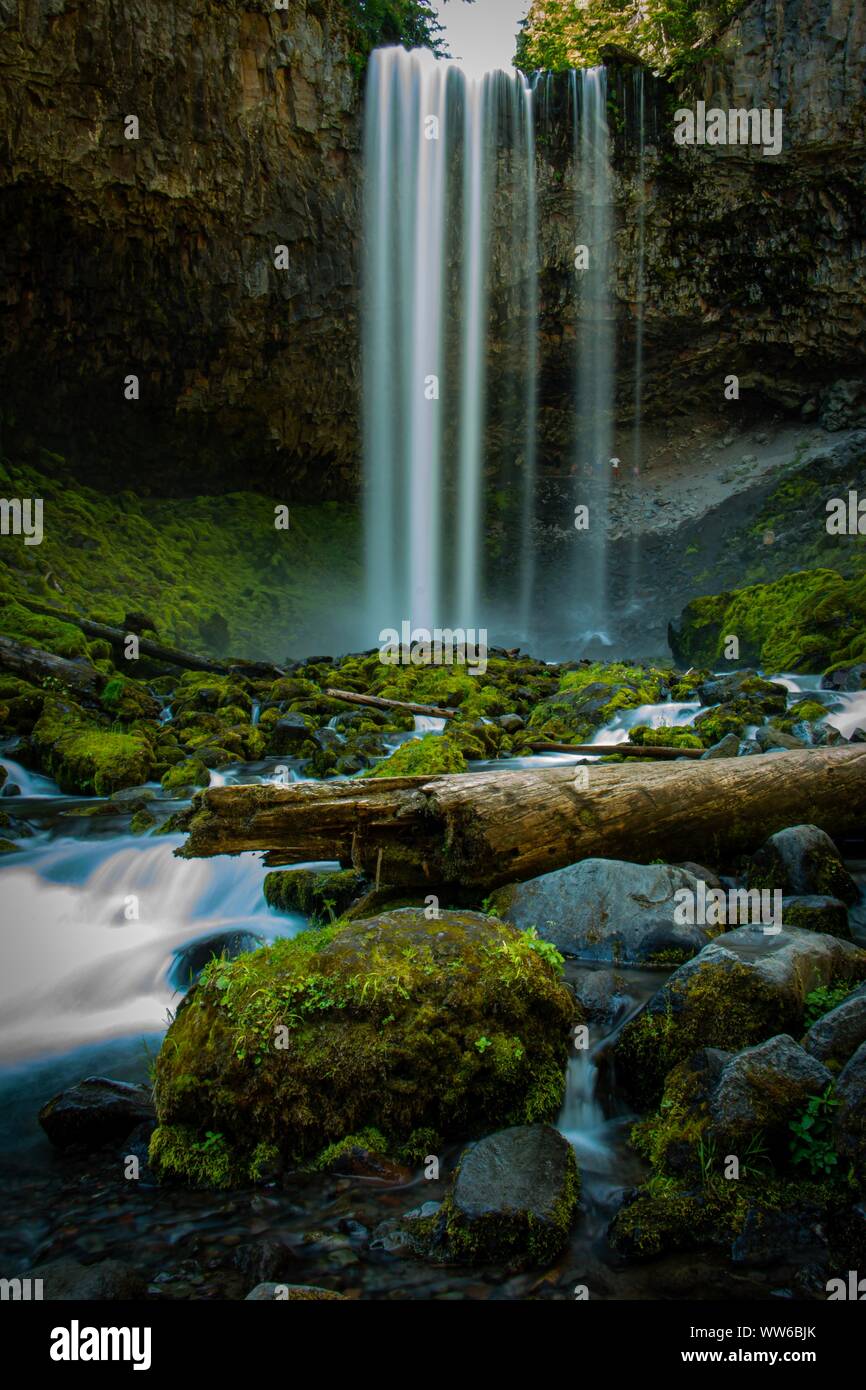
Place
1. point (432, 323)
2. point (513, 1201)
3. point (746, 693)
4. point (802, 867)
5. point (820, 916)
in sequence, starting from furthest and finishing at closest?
point (432, 323), point (746, 693), point (802, 867), point (820, 916), point (513, 1201)

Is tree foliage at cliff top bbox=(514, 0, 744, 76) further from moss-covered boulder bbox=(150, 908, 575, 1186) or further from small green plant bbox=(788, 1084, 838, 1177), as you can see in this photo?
small green plant bbox=(788, 1084, 838, 1177)

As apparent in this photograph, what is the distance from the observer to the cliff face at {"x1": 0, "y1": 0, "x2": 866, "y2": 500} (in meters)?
15.1

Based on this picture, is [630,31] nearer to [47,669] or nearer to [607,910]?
[47,669]

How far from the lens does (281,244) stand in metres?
18.1

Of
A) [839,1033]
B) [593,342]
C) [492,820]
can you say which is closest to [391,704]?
[492,820]

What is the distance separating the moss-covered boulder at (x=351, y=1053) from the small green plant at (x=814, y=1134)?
0.91 m

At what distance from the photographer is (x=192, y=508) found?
21.2m

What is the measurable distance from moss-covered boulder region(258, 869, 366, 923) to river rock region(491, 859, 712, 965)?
996 mm

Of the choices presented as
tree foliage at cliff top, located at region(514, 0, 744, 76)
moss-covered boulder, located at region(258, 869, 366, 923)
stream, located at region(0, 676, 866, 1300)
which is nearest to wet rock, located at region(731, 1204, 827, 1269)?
stream, located at region(0, 676, 866, 1300)

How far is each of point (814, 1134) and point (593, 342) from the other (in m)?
24.1

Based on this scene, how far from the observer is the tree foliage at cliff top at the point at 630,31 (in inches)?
792

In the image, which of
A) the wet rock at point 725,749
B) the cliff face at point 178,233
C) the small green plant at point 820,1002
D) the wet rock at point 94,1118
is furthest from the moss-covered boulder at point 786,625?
the cliff face at point 178,233

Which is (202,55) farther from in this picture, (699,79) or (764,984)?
(764,984)

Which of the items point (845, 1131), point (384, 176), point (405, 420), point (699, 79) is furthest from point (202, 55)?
point (845, 1131)
